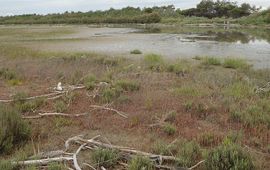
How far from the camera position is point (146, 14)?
71.1 meters

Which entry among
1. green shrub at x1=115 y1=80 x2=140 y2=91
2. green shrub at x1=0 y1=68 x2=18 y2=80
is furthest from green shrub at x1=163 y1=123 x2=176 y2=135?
green shrub at x1=0 y1=68 x2=18 y2=80

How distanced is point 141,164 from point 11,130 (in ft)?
8.54

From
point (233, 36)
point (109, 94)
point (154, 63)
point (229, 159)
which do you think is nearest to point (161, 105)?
point (109, 94)

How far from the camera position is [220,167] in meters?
5.34

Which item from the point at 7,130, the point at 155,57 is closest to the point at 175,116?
the point at 7,130

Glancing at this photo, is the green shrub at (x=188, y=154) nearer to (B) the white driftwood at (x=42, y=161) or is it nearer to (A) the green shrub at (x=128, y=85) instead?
(B) the white driftwood at (x=42, y=161)

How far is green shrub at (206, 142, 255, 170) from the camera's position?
17.4ft

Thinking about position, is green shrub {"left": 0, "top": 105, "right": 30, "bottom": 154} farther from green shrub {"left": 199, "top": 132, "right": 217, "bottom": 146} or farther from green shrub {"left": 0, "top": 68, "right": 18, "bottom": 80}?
green shrub {"left": 0, "top": 68, "right": 18, "bottom": 80}

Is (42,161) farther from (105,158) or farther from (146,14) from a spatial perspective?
(146,14)

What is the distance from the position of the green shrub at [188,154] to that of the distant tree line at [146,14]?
63812 mm

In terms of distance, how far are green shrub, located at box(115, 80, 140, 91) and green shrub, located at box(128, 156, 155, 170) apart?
16.1 ft

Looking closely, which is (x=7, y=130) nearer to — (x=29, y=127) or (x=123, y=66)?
(x=29, y=127)

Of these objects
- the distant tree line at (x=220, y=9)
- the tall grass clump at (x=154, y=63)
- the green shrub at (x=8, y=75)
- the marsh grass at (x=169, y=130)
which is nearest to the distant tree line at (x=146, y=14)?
the distant tree line at (x=220, y=9)

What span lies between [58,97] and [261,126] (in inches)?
197
